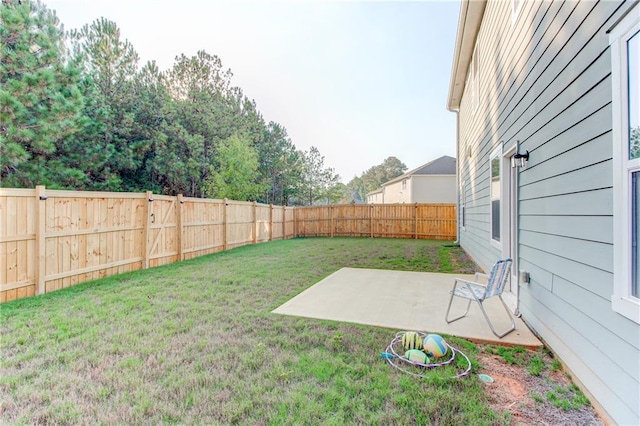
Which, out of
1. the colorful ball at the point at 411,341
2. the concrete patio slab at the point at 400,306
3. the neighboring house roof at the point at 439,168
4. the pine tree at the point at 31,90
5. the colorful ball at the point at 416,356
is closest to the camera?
the colorful ball at the point at 416,356

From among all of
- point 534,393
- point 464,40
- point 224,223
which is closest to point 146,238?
point 224,223

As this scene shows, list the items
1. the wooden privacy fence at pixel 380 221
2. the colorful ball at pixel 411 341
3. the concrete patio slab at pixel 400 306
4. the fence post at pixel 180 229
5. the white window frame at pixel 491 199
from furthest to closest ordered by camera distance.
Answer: the wooden privacy fence at pixel 380 221 < the fence post at pixel 180 229 < the white window frame at pixel 491 199 < the concrete patio slab at pixel 400 306 < the colorful ball at pixel 411 341

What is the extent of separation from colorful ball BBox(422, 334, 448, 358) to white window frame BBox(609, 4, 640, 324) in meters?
Answer: 1.24

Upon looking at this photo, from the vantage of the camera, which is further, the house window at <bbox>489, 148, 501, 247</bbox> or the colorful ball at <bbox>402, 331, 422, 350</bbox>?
the house window at <bbox>489, 148, 501, 247</bbox>

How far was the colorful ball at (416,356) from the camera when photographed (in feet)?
8.27

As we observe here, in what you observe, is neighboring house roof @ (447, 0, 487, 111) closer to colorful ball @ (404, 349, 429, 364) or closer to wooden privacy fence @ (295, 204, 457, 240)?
wooden privacy fence @ (295, 204, 457, 240)

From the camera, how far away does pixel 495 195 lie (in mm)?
5008

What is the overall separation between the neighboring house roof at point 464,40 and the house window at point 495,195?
2.93 metres

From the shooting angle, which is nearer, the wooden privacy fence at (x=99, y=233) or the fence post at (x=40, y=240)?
the wooden privacy fence at (x=99, y=233)

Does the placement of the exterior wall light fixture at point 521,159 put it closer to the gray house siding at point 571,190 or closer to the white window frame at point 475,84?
the gray house siding at point 571,190

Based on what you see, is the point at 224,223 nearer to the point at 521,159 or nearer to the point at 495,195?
the point at 495,195

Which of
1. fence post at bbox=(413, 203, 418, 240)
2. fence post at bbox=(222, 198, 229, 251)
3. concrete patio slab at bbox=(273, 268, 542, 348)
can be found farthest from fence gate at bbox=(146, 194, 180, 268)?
fence post at bbox=(413, 203, 418, 240)

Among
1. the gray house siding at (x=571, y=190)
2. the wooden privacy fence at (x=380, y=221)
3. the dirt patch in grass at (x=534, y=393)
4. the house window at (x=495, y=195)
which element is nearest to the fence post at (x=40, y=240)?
the dirt patch in grass at (x=534, y=393)

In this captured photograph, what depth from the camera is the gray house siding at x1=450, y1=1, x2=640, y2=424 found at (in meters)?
1.86
